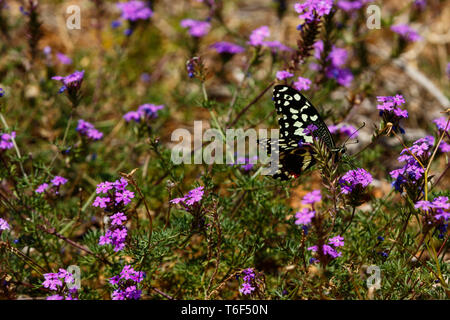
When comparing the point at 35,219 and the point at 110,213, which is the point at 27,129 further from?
the point at 110,213

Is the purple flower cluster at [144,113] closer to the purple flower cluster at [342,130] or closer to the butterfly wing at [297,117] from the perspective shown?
the butterfly wing at [297,117]

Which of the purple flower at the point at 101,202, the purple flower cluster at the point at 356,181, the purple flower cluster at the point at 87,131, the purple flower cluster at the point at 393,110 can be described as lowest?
the purple flower at the point at 101,202

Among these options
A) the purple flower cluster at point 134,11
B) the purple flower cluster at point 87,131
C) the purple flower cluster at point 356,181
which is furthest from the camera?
the purple flower cluster at point 134,11

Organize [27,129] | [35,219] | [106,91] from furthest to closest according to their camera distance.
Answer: [106,91]
[27,129]
[35,219]

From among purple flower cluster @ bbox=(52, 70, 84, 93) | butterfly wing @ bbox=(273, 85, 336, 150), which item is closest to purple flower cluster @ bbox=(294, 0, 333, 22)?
butterfly wing @ bbox=(273, 85, 336, 150)

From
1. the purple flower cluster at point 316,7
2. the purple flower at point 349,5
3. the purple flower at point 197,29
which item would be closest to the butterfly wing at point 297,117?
the purple flower cluster at point 316,7

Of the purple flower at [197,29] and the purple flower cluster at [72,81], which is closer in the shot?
the purple flower cluster at [72,81]
